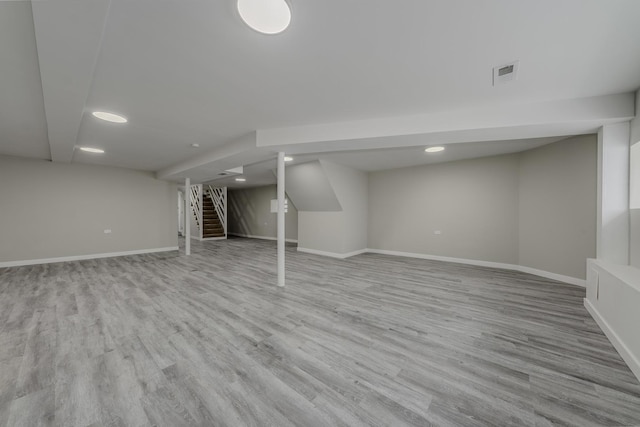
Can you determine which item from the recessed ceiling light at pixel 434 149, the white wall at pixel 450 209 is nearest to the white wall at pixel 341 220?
the white wall at pixel 450 209

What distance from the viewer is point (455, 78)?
84.0 inches

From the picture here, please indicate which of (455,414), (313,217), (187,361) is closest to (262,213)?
(313,217)

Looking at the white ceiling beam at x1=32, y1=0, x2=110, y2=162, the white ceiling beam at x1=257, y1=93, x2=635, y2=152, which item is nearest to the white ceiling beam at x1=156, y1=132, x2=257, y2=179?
the white ceiling beam at x1=257, y1=93, x2=635, y2=152

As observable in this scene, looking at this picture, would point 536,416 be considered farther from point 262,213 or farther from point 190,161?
point 262,213

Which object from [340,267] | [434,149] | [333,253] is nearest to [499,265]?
[434,149]

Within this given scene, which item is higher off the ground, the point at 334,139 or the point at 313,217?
the point at 334,139

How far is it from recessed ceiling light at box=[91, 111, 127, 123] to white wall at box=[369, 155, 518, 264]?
6052 mm

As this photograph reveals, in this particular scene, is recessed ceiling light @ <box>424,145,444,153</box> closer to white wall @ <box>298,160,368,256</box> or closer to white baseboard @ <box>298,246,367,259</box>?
white wall @ <box>298,160,368,256</box>

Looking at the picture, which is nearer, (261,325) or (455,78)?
(455,78)

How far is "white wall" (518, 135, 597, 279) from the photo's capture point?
12.6 ft

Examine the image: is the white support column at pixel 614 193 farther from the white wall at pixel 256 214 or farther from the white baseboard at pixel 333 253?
the white wall at pixel 256 214

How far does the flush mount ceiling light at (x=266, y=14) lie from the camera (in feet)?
4.55

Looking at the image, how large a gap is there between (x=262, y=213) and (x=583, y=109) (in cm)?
1006

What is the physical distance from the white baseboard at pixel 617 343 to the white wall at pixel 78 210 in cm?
976
